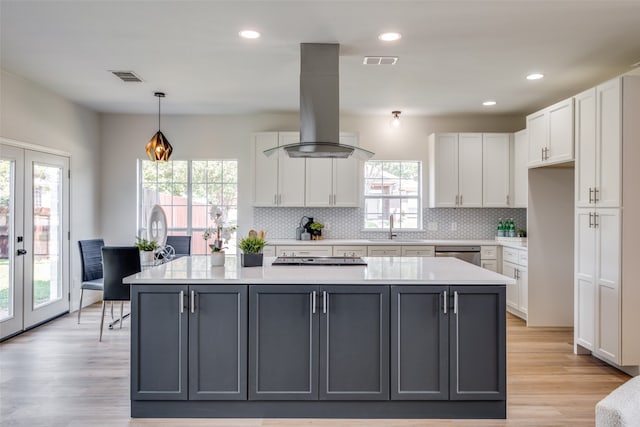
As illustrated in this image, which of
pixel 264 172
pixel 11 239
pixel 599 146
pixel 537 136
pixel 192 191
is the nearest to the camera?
pixel 599 146

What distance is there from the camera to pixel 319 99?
143 inches

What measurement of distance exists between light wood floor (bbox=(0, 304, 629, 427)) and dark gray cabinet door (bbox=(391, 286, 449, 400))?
0.20 meters

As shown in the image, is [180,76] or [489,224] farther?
[489,224]

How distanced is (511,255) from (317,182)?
2.63 meters

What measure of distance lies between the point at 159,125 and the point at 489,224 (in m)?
4.91

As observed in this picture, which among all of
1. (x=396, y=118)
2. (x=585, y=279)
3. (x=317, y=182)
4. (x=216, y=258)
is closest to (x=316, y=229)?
(x=317, y=182)

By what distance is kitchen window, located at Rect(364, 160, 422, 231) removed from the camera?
6.63 metres


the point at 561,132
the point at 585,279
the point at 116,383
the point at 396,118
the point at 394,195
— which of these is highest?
the point at 396,118

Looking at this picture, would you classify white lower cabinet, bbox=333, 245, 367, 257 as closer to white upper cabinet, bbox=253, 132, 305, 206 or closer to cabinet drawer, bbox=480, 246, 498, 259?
white upper cabinet, bbox=253, 132, 305, 206

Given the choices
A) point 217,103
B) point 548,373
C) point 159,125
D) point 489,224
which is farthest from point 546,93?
point 159,125

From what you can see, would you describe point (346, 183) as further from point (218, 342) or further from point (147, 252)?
Result: point (218, 342)

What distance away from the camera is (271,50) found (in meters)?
3.83

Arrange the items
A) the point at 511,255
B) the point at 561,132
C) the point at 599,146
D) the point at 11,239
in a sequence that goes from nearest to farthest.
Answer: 1. the point at 599,146
2. the point at 561,132
3. the point at 11,239
4. the point at 511,255

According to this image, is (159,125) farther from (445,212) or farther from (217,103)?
(445,212)
